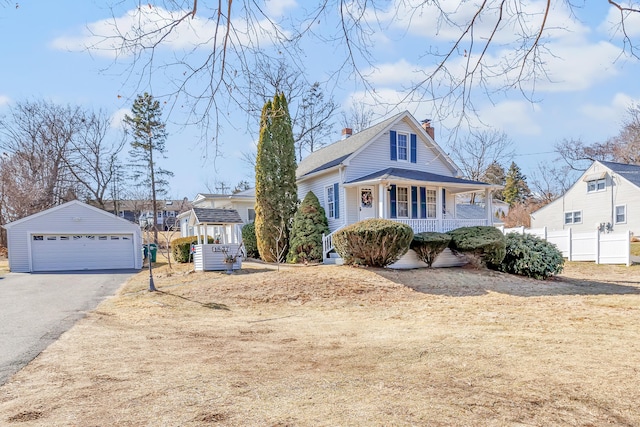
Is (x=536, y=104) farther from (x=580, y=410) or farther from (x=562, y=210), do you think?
(x=562, y=210)

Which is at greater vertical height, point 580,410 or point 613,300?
point 580,410

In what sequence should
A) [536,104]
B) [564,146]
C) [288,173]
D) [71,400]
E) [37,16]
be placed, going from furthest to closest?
[564,146] → [288,173] → [536,104] → [71,400] → [37,16]

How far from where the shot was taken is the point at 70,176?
3225cm

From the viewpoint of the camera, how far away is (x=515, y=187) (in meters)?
53.2

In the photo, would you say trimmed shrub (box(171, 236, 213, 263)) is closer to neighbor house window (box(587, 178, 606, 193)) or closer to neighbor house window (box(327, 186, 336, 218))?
neighbor house window (box(327, 186, 336, 218))

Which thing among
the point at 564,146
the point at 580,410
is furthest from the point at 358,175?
the point at 564,146

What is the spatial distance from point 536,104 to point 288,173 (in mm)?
14717

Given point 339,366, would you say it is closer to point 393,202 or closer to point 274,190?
point 393,202

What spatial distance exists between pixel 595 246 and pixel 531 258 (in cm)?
701

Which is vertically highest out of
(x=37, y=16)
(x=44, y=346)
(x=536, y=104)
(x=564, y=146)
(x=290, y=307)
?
(x=564, y=146)

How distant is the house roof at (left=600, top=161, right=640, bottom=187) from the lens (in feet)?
84.6

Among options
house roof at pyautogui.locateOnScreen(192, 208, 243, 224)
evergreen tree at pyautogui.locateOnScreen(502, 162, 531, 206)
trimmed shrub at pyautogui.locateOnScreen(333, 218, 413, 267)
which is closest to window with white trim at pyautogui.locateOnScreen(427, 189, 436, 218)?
trimmed shrub at pyautogui.locateOnScreen(333, 218, 413, 267)

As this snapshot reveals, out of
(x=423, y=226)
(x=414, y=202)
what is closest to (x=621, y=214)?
(x=414, y=202)

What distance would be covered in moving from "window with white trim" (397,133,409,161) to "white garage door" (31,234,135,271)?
1502 centimetres
